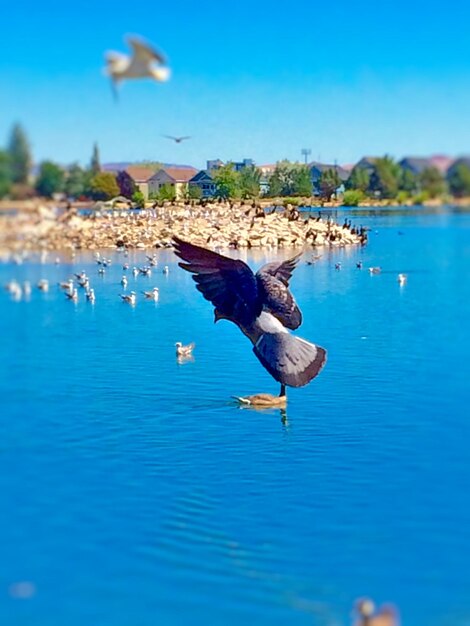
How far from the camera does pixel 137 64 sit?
346cm

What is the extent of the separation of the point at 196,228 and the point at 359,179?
1.35m

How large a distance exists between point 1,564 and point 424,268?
7140 mm

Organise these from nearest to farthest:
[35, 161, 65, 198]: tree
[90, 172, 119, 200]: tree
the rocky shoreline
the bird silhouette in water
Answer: the bird silhouette in water
[35, 161, 65, 198]: tree
the rocky shoreline
[90, 172, 119, 200]: tree

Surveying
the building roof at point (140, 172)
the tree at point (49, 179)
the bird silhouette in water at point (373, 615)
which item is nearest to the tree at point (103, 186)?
the building roof at point (140, 172)

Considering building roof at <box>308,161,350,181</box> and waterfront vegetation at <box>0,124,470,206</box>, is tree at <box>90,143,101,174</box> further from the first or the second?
building roof at <box>308,161,350,181</box>

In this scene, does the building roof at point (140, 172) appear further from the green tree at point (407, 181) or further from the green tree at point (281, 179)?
the green tree at point (407, 181)

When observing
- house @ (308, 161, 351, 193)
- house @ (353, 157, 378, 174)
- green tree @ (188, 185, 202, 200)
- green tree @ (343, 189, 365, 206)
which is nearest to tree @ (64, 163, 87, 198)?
green tree @ (188, 185, 202, 200)

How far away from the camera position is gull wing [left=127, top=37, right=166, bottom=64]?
3.37 m

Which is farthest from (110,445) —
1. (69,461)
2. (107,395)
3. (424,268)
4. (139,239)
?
(424,268)

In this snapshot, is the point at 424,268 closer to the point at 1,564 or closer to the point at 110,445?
the point at 110,445

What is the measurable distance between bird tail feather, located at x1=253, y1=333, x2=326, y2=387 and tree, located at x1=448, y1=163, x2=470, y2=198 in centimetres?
132

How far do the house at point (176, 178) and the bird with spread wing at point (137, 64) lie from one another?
1869 mm

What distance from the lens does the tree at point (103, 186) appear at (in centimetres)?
512

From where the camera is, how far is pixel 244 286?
5410 mm
